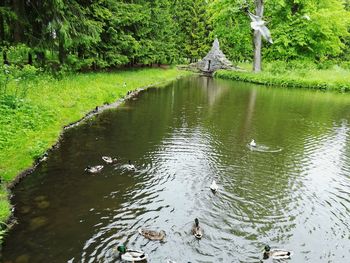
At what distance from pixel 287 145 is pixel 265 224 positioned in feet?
32.1

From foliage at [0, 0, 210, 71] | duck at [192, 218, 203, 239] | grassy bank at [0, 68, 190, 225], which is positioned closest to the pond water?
duck at [192, 218, 203, 239]

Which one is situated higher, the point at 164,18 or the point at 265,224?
the point at 164,18

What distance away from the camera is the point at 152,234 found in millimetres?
9938

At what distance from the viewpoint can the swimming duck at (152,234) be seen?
9.88m

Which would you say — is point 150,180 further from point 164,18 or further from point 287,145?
point 164,18

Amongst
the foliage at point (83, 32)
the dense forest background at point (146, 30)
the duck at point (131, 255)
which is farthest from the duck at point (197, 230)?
the foliage at point (83, 32)

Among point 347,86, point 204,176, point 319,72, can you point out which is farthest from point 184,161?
point 319,72

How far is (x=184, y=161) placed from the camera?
1653cm

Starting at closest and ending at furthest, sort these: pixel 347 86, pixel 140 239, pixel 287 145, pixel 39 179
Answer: pixel 140 239 < pixel 39 179 < pixel 287 145 < pixel 347 86

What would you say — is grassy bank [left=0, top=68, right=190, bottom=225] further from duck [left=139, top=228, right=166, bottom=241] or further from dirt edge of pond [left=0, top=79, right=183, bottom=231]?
duck [left=139, top=228, right=166, bottom=241]

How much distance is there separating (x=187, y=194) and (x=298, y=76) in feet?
138

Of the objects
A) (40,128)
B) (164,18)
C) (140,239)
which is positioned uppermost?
(164,18)

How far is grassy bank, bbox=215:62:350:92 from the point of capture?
153 feet

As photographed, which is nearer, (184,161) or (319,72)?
(184,161)
